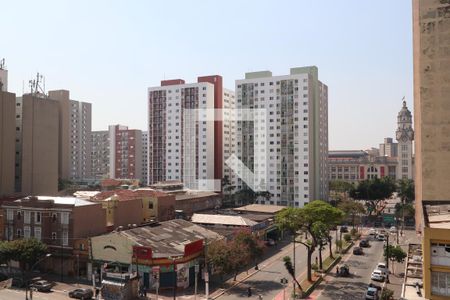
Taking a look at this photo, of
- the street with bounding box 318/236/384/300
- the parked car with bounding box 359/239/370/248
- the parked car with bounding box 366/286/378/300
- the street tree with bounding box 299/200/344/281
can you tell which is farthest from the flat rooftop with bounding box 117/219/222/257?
the parked car with bounding box 359/239/370/248

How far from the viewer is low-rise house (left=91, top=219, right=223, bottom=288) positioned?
45.9 metres

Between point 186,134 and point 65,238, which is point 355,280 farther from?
point 186,134

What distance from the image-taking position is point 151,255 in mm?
45906

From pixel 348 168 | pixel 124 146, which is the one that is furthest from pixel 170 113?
pixel 348 168

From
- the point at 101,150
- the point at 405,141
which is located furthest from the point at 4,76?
the point at 405,141

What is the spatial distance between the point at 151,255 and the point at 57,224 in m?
14.8

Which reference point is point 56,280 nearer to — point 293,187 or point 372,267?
point 372,267

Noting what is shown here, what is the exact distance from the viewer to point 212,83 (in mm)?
130500

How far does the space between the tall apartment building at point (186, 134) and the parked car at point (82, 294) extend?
3179 inches

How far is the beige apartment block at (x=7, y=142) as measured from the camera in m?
84.6

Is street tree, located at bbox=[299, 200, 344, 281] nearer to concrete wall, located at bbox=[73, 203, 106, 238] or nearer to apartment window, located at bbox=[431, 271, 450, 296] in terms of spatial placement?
apartment window, located at bbox=[431, 271, 450, 296]

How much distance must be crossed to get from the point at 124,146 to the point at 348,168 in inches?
3623

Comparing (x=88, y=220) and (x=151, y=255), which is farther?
(x=88, y=220)

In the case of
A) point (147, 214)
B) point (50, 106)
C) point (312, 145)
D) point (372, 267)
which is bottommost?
point (372, 267)
